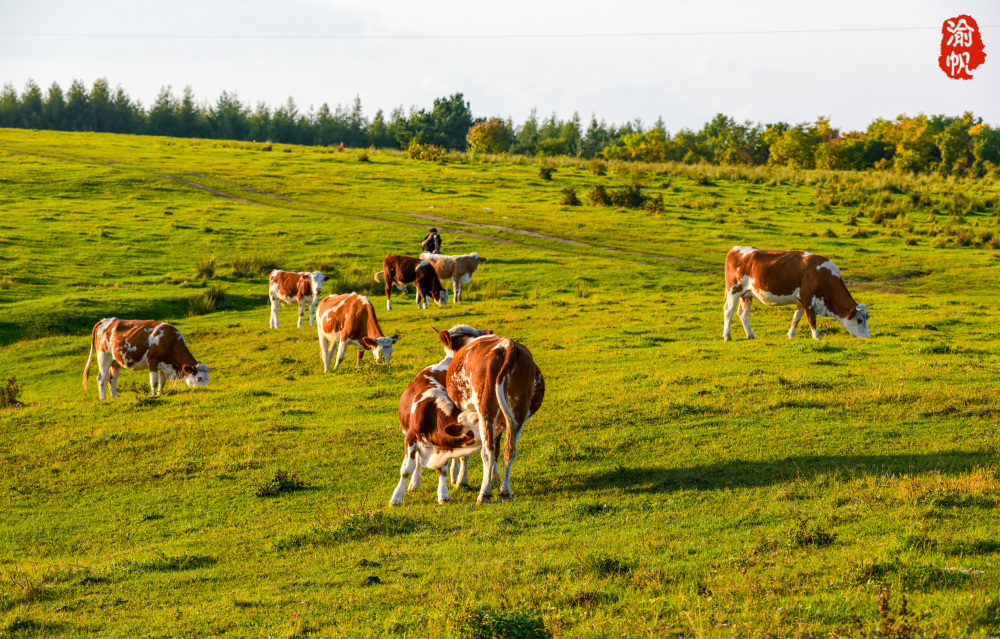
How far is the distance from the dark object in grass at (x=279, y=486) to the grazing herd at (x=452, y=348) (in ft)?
5.26

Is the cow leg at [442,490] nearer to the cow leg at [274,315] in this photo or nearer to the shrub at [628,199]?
the cow leg at [274,315]

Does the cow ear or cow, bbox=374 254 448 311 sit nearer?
the cow ear

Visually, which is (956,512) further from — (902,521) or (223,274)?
(223,274)

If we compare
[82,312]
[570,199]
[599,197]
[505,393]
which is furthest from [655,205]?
[505,393]

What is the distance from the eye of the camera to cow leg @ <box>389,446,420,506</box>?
1077cm

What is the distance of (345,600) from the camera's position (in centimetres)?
728

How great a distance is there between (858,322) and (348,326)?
1227 cm

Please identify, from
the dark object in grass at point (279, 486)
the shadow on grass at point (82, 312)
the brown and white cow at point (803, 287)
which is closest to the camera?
the dark object in grass at point (279, 486)

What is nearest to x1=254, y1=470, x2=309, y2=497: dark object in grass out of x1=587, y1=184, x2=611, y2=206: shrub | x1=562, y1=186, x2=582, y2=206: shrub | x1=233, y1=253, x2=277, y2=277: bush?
x1=233, y1=253, x2=277, y2=277: bush

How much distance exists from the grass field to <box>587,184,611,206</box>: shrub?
68.9ft

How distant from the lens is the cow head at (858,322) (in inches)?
803

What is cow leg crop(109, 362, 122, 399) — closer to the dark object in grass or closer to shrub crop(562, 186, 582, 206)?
the dark object in grass

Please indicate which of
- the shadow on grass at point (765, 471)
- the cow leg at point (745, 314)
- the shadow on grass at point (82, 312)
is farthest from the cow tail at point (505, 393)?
the shadow on grass at point (82, 312)

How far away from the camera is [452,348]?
12086mm
